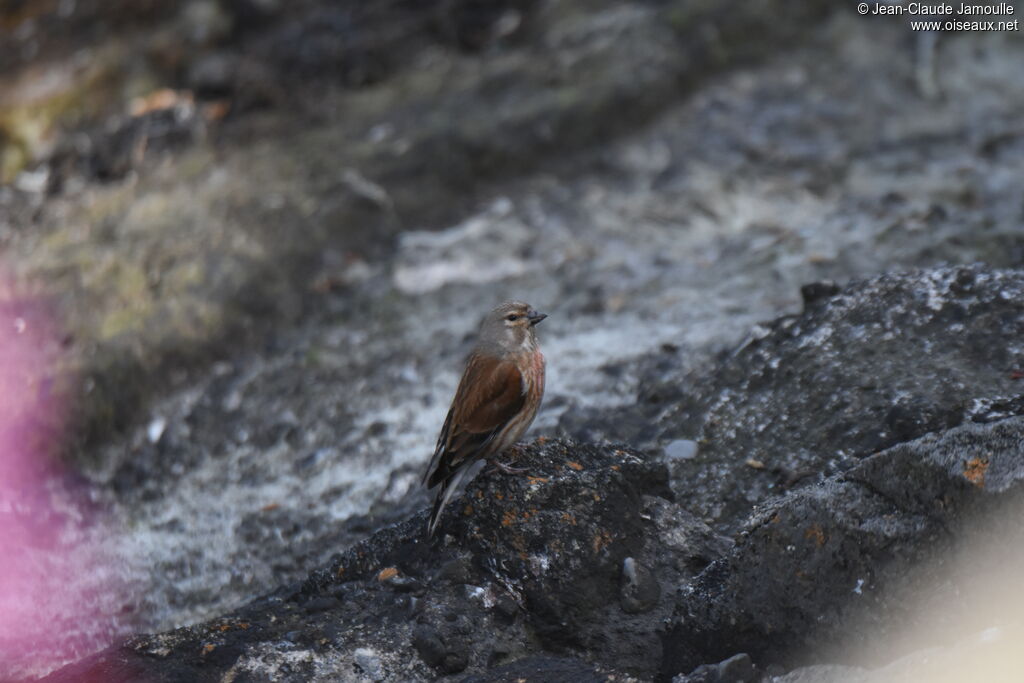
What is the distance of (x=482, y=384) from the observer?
16.7 feet

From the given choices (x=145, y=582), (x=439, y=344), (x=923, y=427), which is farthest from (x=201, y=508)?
(x=923, y=427)

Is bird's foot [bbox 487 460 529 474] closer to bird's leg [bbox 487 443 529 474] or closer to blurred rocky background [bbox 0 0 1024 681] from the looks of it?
bird's leg [bbox 487 443 529 474]

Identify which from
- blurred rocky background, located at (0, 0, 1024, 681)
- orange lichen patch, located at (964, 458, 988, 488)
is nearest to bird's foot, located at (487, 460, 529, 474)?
blurred rocky background, located at (0, 0, 1024, 681)

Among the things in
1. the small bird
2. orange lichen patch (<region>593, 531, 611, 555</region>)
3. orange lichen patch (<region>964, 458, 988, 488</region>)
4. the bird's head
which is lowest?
orange lichen patch (<region>593, 531, 611, 555</region>)

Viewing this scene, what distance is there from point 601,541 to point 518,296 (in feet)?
12.7

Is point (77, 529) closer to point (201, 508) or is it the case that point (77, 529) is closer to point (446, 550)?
point (201, 508)

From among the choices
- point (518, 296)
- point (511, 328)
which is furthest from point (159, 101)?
point (511, 328)

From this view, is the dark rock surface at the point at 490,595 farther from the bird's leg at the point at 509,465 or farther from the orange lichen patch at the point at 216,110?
the orange lichen patch at the point at 216,110

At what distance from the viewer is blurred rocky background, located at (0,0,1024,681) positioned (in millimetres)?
4250

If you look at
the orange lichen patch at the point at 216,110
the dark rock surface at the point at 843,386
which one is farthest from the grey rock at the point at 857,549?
the orange lichen patch at the point at 216,110

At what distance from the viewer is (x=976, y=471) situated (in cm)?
368

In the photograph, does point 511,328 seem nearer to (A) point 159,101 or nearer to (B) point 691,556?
(B) point 691,556

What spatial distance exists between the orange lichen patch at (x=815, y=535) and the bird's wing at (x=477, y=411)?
1.59m

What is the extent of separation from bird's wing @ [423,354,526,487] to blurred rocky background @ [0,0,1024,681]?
0.31 meters
